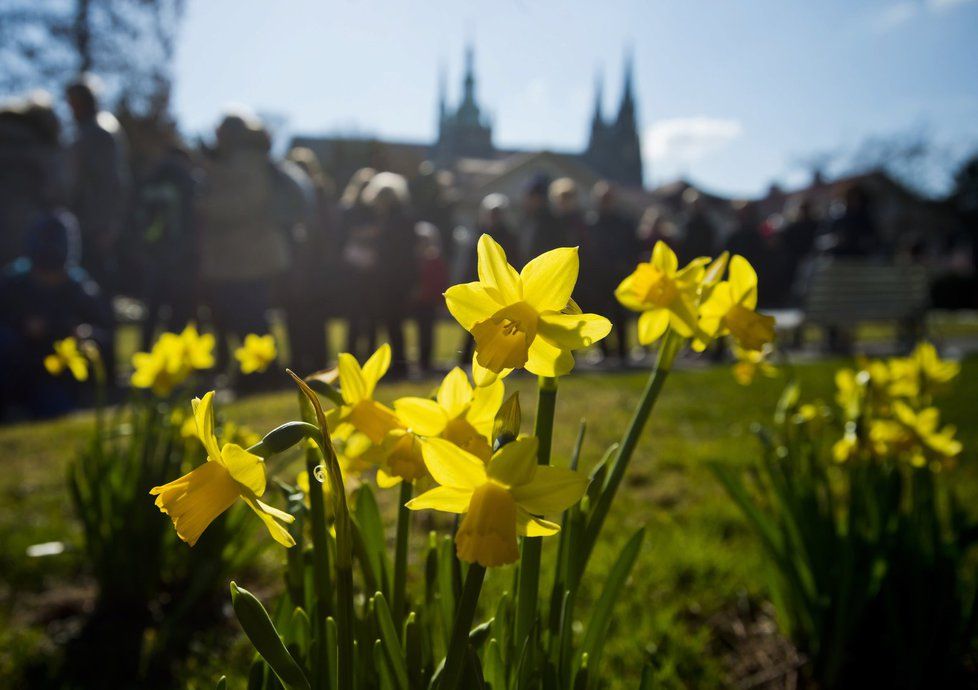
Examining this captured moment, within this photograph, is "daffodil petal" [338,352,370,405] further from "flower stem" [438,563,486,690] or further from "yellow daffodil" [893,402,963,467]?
"yellow daffodil" [893,402,963,467]

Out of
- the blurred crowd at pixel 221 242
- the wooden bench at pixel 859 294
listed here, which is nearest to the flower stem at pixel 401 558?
the blurred crowd at pixel 221 242

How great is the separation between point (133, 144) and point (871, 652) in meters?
19.9

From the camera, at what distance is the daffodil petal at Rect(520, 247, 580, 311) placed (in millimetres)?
649

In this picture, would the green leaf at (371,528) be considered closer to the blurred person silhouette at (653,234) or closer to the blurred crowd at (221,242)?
the blurred crowd at (221,242)

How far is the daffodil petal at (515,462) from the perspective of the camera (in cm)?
56

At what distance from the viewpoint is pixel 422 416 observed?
0.69 m

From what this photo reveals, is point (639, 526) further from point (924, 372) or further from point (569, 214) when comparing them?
point (569, 214)

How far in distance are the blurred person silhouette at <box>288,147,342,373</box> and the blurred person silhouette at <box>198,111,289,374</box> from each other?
0.67 meters

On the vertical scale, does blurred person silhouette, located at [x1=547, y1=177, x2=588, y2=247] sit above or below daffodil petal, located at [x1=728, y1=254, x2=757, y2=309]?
above

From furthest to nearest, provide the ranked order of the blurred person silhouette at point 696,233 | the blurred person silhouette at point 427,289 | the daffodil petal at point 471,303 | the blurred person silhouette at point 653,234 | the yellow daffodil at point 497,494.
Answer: the blurred person silhouette at point 696,233 → the blurred person silhouette at point 653,234 → the blurred person silhouette at point 427,289 → the daffodil petal at point 471,303 → the yellow daffodil at point 497,494

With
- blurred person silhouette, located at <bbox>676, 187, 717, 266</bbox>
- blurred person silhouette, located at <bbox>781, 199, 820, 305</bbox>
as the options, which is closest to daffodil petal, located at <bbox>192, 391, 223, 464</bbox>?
blurred person silhouette, located at <bbox>676, 187, 717, 266</bbox>

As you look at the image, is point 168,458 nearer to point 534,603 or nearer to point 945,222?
point 534,603

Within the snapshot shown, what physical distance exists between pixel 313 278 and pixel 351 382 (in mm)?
5144

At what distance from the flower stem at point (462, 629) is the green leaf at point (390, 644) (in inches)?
3.9
